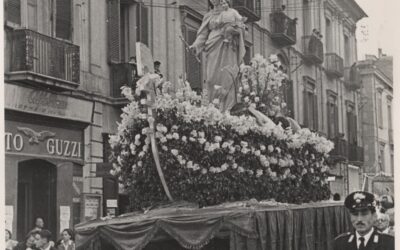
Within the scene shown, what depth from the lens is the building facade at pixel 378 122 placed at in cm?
523

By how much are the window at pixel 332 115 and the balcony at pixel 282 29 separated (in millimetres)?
1192

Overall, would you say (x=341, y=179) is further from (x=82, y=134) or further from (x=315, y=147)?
(x=82, y=134)

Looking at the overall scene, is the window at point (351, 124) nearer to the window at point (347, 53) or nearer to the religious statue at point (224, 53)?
the window at point (347, 53)

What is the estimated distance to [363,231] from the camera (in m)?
4.55

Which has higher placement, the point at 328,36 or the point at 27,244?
the point at 328,36

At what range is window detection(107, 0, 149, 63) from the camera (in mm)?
10078

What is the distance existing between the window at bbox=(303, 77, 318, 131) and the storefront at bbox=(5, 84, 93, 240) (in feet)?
10.4

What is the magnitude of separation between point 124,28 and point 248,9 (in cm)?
203

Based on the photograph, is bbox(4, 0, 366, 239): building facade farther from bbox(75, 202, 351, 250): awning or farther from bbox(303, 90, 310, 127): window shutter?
bbox(75, 202, 351, 250): awning

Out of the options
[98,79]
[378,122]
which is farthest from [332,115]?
[378,122]

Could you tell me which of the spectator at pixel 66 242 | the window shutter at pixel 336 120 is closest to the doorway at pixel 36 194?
the spectator at pixel 66 242

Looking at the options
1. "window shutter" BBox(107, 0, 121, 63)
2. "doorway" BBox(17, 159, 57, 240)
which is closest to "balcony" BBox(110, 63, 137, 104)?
"window shutter" BBox(107, 0, 121, 63)

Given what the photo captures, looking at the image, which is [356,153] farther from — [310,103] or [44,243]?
[44,243]

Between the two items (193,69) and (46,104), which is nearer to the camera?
(46,104)
